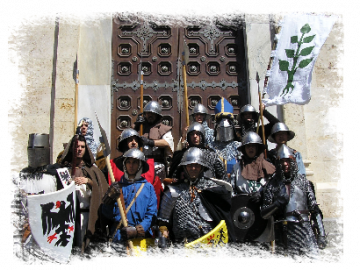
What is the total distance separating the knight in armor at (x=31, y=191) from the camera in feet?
13.9

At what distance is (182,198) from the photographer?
4359mm

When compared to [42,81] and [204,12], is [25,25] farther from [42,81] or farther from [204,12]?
[204,12]

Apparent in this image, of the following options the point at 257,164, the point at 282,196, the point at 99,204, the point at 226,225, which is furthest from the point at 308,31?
the point at 99,204

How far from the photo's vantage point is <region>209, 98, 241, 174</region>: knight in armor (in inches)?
233

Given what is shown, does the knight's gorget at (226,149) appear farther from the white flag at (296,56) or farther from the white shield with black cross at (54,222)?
the white shield with black cross at (54,222)

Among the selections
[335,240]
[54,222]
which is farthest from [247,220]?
[54,222]

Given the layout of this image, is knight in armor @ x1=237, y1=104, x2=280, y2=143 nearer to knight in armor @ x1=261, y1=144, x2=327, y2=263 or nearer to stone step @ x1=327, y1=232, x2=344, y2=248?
knight in armor @ x1=261, y1=144, x2=327, y2=263

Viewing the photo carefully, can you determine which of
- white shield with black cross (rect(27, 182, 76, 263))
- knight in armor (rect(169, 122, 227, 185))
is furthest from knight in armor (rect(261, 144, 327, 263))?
white shield with black cross (rect(27, 182, 76, 263))

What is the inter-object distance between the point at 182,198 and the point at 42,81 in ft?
15.0

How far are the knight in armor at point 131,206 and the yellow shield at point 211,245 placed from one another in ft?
1.78

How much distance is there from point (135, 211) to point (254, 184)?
1.79 m

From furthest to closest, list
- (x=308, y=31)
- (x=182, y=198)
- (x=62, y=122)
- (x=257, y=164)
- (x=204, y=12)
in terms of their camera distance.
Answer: (x=204, y=12) < (x=62, y=122) < (x=308, y=31) < (x=257, y=164) < (x=182, y=198)

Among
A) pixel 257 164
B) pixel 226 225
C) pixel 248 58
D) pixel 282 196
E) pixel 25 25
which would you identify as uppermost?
pixel 25 25

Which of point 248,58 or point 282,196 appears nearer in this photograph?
point 282,196
